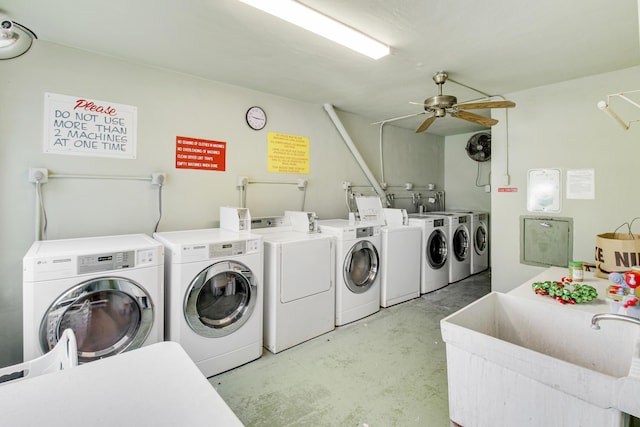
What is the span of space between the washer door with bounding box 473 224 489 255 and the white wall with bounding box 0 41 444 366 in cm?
251

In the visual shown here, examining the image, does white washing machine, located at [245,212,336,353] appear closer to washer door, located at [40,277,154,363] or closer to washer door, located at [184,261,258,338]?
washer door, located at [184,261,258,338]

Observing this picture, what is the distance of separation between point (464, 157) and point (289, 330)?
4.54m

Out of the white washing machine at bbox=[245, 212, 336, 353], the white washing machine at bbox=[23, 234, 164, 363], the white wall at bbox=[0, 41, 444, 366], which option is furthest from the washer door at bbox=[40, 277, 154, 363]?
the white washing machine at bbox=[245, 212, 336, 353]

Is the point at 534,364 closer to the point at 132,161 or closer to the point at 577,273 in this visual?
the point at 577,273

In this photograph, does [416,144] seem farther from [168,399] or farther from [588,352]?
[168,399]

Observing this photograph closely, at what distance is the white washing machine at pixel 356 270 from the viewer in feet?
9.77

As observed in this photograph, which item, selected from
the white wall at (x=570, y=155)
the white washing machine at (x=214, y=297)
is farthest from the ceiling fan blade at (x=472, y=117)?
the white washing machine at (x=214, y=297)

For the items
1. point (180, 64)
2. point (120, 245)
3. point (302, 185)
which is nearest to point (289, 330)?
point (120, 245)

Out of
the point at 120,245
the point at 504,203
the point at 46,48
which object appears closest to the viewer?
the point at 120,245

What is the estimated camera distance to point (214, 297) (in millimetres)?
2268

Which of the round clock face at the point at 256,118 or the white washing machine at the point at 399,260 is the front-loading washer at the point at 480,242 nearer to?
the white washing machine at the point at 399,260

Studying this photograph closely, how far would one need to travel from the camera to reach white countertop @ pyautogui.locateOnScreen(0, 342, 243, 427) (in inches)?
28.0

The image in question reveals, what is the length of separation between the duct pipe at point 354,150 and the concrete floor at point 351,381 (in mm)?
2003

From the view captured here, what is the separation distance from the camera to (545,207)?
3.23 meters
